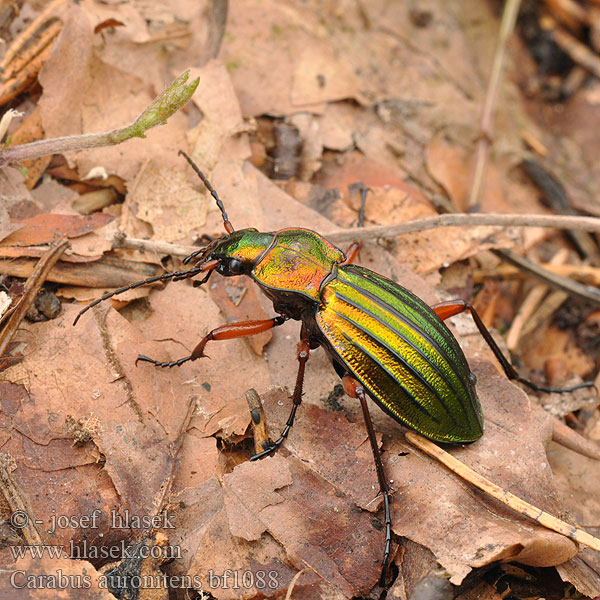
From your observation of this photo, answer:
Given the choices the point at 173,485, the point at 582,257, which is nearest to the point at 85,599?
the point at 173,485

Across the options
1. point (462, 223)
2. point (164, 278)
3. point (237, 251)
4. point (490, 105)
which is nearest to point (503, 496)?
point (462, 223)

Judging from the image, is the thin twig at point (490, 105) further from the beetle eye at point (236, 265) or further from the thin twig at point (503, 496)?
the thin twig at point (503, 496)

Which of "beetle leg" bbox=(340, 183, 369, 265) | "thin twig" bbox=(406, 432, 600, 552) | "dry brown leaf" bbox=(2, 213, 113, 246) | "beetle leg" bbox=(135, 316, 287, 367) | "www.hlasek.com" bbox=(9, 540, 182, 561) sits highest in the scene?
"dry brown leaf" bbox=(2, 213, 113, 246)

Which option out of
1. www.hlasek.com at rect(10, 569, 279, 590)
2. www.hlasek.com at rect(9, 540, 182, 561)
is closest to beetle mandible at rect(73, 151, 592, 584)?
www.hlasek.com at rect(10, 569, 279, 590)

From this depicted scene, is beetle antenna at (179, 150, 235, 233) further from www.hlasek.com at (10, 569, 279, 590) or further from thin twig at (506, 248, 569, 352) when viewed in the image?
thin twig at (506, 248, 569, 352)

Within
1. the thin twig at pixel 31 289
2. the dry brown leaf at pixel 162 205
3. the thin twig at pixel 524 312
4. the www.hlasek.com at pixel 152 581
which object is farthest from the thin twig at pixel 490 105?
the www.hlasek.com at pixel 152 581
